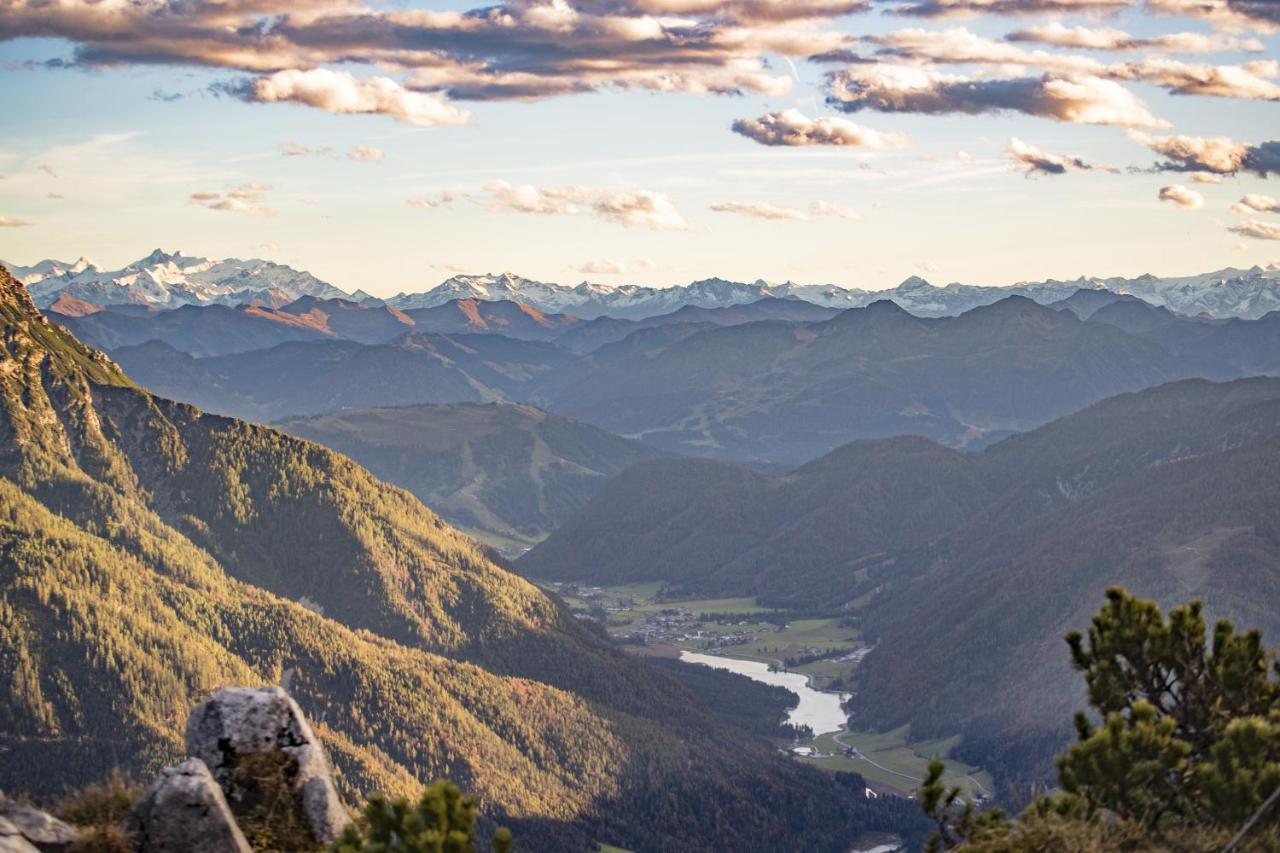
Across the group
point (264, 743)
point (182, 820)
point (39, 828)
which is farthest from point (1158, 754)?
point (39, 828)

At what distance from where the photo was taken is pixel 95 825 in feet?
156

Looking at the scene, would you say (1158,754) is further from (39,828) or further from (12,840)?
(12,840)

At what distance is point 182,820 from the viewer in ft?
150

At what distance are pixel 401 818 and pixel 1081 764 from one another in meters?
27.9

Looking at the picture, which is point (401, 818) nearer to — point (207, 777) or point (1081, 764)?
point (207, 777)

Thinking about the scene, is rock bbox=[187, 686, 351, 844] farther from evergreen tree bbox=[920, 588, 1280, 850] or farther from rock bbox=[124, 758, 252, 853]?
evergreen tree bbox=[920, 588, 1280, 850]

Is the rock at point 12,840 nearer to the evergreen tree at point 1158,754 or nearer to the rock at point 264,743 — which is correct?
the rock at point 264,743

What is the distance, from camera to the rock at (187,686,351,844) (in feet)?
170

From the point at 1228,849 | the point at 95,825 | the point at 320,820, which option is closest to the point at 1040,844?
the point at 1228,849

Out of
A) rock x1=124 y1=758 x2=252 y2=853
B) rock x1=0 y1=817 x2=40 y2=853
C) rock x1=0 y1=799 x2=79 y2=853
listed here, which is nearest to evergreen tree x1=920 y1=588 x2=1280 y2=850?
rock x1=124 y1=758 x2=252 y2=853

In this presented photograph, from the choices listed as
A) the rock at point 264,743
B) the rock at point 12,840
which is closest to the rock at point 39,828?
the rock at point 12,840

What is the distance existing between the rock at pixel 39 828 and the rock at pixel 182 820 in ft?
5.92

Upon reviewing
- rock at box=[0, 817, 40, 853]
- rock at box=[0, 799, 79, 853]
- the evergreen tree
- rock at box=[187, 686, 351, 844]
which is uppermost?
rock at box=[0, 817, 40, 853]

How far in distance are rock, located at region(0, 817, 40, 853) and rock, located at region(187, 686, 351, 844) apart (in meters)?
8.22
